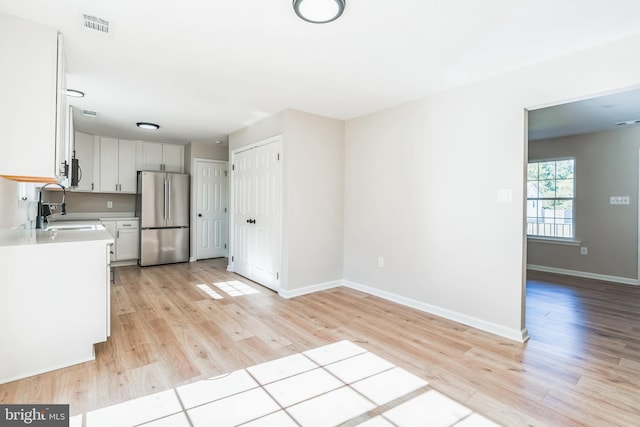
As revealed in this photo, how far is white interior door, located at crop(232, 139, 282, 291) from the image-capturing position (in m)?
4.05

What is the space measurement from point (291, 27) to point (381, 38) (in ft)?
2.09

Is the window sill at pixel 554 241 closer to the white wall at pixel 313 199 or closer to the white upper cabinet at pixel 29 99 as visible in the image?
the white wall at pixel 313 199

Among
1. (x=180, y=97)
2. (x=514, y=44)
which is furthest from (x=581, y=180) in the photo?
(x=180, y=97)

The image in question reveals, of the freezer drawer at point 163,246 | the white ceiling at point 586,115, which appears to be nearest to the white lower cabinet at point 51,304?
the freezer drawer at point 163,246

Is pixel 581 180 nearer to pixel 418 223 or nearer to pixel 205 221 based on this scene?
pixel 418 223

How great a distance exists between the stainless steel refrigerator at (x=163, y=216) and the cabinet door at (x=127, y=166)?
10.3 inches

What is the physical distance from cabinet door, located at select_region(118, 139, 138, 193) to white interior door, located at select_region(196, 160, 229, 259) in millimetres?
1119

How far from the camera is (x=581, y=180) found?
16.9 feet

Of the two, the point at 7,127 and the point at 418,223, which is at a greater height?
the point at 7,127

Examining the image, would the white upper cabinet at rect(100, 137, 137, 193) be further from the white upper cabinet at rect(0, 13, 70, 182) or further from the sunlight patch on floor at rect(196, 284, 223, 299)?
the white upper cabinet at rect(0, 13, 70, 182)

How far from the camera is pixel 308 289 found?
159 inches

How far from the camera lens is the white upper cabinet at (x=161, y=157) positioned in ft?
19.4

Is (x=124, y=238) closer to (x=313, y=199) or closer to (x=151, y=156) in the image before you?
(x=151, y=156)

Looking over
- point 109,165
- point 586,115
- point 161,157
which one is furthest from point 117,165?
point 586,115
